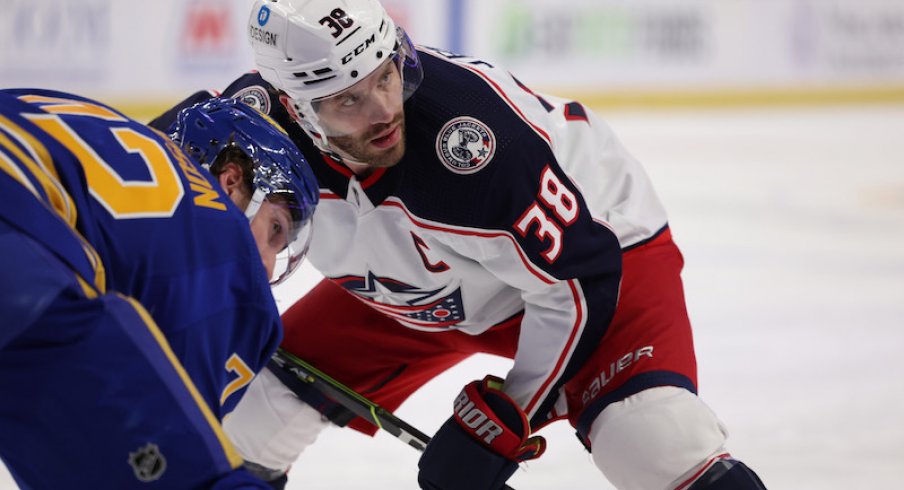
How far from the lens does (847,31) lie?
23.3 ft

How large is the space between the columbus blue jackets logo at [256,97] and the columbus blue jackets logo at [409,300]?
0.41 m

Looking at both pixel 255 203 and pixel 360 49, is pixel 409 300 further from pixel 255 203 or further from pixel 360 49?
pixel 255 203

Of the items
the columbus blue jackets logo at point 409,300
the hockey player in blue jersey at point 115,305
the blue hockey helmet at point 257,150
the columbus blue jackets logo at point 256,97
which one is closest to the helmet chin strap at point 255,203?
the blue hockey helmet at point 257,150

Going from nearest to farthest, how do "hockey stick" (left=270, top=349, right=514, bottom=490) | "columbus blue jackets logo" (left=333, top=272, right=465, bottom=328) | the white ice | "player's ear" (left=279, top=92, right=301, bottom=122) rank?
"player's ear" (left=279, top=92, right=301, bottom=122) → "columbus blue jackets logo" (left=333, top=272, right=465, bottom=328) → "hockey stick" (left=270, top=349, right=514, bottom=490) → the white ice

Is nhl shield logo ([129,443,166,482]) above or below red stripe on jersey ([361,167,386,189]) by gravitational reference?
above

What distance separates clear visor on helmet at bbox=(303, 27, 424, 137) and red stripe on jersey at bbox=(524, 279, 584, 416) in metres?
0.48

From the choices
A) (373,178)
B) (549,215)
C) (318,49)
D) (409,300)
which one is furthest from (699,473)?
(318,49)

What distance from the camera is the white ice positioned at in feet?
8.96

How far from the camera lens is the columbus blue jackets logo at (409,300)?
238cm

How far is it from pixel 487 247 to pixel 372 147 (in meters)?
0.28

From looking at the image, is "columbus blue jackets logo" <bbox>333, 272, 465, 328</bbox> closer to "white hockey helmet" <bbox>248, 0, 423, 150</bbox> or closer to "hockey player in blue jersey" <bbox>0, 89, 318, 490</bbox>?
"white hockey helmet" <bbox>248, 0, 423, 150</bbox>

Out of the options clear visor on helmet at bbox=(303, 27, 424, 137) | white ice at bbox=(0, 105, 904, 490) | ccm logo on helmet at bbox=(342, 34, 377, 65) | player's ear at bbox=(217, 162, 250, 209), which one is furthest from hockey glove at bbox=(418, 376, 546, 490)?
player's ear at bbox=(217, 162, 250, 209)

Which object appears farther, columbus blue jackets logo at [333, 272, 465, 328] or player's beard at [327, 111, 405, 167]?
columbus blue jackets logo at [333, 272, 465, 328]

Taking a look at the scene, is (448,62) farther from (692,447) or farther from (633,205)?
(692,447)
